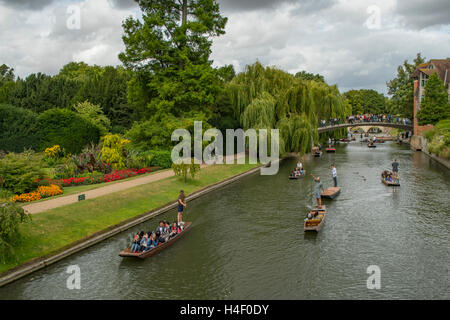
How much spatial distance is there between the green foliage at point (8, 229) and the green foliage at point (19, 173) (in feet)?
30.3

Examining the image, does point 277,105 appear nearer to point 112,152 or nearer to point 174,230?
point 112,152

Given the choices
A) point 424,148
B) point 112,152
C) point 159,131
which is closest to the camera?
point 112,152

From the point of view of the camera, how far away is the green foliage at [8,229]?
15.6 m

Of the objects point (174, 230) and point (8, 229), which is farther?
point (174, 230)

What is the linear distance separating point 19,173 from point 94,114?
2712 cm

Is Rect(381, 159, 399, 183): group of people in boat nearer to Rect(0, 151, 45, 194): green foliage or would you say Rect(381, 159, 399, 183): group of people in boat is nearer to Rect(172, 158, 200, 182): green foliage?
Rect(172, 158, 200, 182): green foliage

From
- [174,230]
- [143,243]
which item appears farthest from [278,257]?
[143,243]

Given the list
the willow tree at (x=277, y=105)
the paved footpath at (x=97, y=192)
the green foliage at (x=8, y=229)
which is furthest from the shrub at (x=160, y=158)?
the green foliage at (x=8, y=229)

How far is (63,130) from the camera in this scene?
1727 inches

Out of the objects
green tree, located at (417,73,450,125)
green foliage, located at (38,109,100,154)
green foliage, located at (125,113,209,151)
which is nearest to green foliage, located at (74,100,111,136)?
green foliage, located at (38,109,100,154)

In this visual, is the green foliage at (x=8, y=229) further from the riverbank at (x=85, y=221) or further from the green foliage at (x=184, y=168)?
the green foliage at (x=184, y=168)

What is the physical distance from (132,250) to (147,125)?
2637cm

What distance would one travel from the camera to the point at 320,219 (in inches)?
837
